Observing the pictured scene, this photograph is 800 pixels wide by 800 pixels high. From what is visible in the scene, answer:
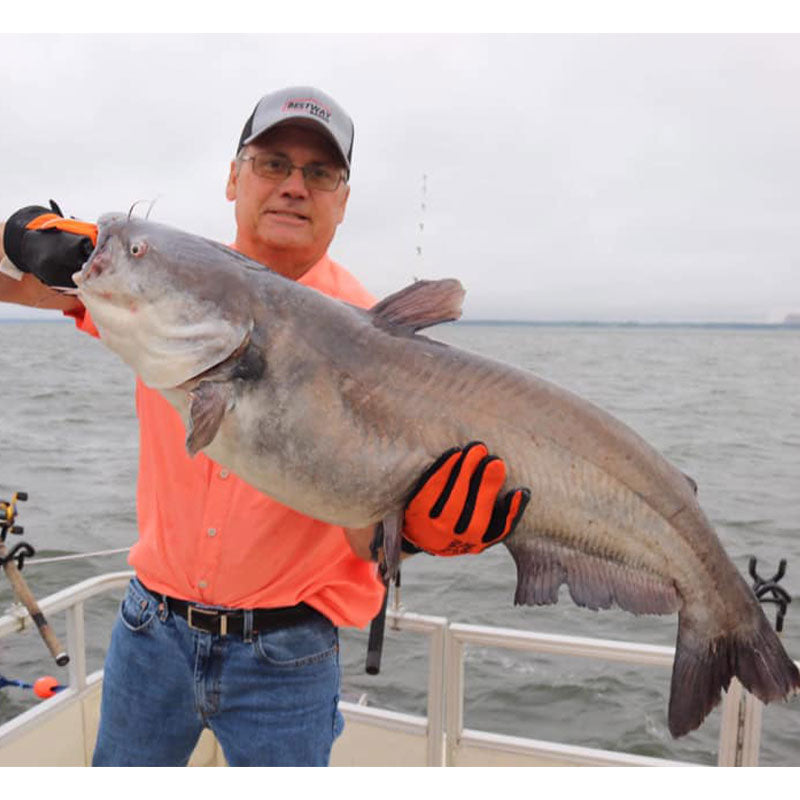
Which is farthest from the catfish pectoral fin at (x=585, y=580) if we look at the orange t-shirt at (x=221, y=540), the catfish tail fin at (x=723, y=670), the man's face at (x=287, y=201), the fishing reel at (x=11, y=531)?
the fishing reel at (x=11, y=531)

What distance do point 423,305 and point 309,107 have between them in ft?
2.60

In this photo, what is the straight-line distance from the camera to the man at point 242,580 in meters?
2.55

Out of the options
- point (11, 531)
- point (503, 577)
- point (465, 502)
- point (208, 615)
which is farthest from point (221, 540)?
point (503, 577)

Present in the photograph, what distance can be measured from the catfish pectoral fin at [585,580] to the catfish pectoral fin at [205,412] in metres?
0.96

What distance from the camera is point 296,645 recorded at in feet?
8.46

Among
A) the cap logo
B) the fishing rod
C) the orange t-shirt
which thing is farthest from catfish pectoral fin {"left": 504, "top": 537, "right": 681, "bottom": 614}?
the fishing rod

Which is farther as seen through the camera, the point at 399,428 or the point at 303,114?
the point at 303,114

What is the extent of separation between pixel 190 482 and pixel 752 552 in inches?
404

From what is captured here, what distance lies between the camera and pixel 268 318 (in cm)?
232

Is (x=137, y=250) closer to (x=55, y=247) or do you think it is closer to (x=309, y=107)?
(x=55, y=247)

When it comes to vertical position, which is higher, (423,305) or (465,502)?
(423,305)

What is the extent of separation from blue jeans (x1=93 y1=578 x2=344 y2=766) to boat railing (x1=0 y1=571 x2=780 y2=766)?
1.35 meters

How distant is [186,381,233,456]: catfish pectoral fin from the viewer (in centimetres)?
217
